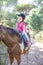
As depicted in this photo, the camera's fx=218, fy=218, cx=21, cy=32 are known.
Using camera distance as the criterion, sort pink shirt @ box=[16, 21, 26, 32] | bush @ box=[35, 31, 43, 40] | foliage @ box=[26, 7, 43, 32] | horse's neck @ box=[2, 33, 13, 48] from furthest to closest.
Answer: foliage @ box=[26, 7, 43, 32] < bush @ box=[35, 31, 43, 40] < pink shirt @ box=[16, 21, 26, 32] < horse's neck @ box=[2, 33, 13, 48]

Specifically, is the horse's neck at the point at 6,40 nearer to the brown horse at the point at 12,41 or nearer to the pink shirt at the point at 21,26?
the brown horse at the point at 12,41

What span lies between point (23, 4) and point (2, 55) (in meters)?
16.7

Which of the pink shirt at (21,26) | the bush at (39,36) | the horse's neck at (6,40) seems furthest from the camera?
the bush at (39,36)

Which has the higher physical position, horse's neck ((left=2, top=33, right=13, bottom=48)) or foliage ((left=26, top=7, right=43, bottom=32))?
horse's neck ((left=2, top=33, right=13, bottom=48))

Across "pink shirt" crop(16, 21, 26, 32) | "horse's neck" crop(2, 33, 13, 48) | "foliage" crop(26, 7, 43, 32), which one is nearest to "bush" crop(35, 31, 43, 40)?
"foliage" crop(26, 7, 43, 32)

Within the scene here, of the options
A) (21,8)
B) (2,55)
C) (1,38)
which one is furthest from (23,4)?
(1,38)

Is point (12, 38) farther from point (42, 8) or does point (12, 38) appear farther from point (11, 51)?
point (42, 8)

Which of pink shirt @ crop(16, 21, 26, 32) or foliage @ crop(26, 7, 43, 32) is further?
foliage @ crop(26, 7, 43, 32)

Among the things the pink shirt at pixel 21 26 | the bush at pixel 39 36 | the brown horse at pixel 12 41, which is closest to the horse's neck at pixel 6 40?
the brown horse at pixel 12 41

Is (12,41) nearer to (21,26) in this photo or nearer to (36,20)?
(21,26)

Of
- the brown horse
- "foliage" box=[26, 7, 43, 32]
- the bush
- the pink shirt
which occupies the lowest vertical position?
the bush

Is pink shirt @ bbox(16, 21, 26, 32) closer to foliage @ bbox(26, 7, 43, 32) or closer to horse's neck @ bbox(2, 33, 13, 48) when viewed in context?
horse's neck @ bbox(2, 33, 13, 48)

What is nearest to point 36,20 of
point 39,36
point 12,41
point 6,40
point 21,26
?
point 39,36

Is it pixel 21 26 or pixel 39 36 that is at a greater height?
pixel 21 26
